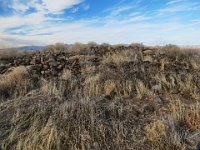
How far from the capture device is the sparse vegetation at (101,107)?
17.5ft

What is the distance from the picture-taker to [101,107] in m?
6.54

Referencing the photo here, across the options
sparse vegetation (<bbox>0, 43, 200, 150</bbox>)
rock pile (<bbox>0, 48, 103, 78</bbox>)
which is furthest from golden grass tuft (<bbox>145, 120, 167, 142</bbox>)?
rock pile (<bbox>0, 48, 103, 78</bbox>)

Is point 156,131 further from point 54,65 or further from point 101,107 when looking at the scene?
point 54,65

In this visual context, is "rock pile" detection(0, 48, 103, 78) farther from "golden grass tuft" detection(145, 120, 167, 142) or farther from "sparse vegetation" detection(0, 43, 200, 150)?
"golden grass tuft" detection(145, 120, 167, 142)

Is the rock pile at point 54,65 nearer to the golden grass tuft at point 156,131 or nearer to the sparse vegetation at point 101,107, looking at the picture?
the sparse vegetation at point 101,107

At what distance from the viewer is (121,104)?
6.86m

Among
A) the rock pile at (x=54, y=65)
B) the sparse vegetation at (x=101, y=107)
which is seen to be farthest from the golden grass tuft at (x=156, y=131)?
the rock pile at (x=54, y=65)

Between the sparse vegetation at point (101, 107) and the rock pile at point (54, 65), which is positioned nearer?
the sparse vegetation at point (101, 107)

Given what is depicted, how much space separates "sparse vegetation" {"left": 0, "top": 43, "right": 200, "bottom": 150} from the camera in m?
5.33

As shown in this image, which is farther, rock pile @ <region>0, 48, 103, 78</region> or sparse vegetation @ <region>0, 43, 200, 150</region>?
rock pile @ <region>0, 48, 103, 78</region>

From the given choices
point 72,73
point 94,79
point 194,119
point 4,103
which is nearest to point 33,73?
point 72,73

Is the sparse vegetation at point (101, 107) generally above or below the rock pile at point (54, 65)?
below

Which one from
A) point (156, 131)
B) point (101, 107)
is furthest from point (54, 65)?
point (156, 131)

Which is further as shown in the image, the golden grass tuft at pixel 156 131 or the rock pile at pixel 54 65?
the rock pile at pixel 54 65
